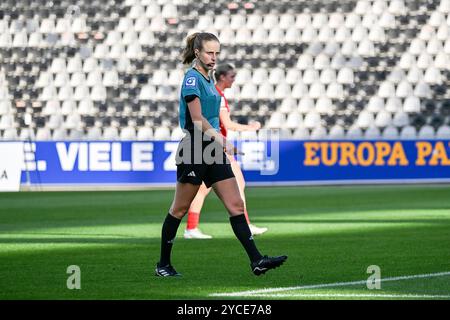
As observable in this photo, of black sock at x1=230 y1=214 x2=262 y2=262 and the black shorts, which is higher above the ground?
the black shorts

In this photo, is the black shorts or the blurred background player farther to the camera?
the blurred background player

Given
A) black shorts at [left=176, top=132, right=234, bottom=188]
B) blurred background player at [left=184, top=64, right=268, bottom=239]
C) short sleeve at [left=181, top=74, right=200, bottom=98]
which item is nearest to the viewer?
short sleeve at [left=181, top=74, right=200, bottom=98]

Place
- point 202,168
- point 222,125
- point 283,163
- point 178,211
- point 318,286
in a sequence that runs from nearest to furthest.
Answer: point 318,286
point 202,168
point 178,211
point 222,125
point 283,163

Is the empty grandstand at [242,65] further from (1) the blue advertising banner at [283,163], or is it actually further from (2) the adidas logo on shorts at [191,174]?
(2) the adidas logo on shorts at [191,174]

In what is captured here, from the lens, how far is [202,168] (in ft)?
31.1

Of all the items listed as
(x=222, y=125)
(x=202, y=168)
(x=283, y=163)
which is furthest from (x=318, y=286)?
(x=283, y=163)

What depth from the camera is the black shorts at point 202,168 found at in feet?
31.1

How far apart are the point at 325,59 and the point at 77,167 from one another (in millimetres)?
8507

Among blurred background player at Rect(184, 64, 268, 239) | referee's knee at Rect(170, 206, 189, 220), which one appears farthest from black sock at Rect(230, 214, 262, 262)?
blurred background player at Rect(184, 64, 268, 239)

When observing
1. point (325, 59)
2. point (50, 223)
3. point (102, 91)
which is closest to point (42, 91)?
point (102, 91)

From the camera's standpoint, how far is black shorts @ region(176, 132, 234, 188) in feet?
31.1

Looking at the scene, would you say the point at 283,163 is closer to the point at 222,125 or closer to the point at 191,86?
the point at 222,125

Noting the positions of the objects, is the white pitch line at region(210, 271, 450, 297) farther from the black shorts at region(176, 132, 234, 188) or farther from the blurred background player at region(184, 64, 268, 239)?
the blurred background player at region(184, 64, 268, 239)

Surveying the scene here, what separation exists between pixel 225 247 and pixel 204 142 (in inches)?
147
